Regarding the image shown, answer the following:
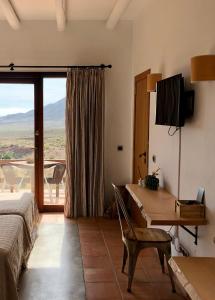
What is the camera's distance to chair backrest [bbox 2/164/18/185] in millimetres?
5508

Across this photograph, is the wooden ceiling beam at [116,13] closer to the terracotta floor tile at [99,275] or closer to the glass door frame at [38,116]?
the glass door frame at [38,116]

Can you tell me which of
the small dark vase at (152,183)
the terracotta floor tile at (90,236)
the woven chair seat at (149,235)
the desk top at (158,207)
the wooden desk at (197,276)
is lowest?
the terracotta floor tile at (90,236)

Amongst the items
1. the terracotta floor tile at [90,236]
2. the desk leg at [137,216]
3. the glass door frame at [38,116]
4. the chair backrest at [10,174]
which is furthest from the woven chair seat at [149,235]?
the chair backrest at [10,174]

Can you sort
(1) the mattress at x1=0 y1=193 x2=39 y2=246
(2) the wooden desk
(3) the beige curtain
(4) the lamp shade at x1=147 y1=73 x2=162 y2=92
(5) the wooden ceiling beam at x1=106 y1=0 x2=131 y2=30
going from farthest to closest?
(3) the beige curtain
(5) the wooden ceiling beam at x1=106 y1=0 x2=131 y2=30
(4) the lamp shade at x1=147 y1=73 x2=162 y2=92
(1) the mattress at x1=0 y1=193 x2=39 y2=246
(2) the wooden desk

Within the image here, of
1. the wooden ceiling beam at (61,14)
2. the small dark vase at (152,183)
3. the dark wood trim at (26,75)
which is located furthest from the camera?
the dark wood trim at (26,75)

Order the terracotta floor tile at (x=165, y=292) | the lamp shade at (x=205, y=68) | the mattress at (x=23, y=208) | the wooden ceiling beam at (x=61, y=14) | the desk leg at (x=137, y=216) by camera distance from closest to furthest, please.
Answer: the lamp shade at (x=205, y=68)
the terracotta floor tile at (x=165, y=292)
the mattress at (x=23, y=208)
the wooden ceiling beam at (x=61, y=14)
the desk leg at (x=137, y=216)

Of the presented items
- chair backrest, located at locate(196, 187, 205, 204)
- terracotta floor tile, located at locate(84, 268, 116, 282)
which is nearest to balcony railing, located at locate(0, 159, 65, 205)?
terracotta floor tile, located at locate(84, 268, 116, 282)

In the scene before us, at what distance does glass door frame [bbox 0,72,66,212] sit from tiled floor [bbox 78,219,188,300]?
3.80 feet

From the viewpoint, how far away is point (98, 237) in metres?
4.44

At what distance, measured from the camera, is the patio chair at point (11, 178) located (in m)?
5.51

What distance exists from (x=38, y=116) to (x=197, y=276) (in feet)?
13.4

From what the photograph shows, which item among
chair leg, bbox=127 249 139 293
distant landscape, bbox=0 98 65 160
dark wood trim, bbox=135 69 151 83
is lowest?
chair leg, bbox=127 249 139 293

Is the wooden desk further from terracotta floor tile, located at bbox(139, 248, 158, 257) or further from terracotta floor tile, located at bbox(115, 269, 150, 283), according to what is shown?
terracotta floor tile, located at bbox(139, 248, 158, 257)

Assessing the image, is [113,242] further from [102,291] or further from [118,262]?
[102,291]
